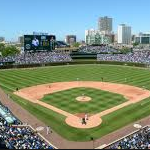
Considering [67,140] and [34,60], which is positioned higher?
[34,60]

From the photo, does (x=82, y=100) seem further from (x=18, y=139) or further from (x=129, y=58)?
(x=129, y=58)

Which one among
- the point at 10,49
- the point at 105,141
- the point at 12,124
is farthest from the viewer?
the point at 10,49

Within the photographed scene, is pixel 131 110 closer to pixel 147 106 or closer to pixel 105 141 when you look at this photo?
pixel 147 106

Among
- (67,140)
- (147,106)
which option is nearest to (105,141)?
(67,140)

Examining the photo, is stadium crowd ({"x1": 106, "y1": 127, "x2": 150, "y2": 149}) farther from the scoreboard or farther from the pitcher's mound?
the scoreboard

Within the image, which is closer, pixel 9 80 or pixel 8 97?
pixel 8 97

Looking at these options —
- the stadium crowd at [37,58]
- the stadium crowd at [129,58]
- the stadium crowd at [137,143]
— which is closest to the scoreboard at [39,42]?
the stadium crowd at [37,58]

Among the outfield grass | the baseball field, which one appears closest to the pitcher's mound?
the baseball field

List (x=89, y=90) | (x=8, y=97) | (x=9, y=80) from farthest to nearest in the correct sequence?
(x=9, y=80) < (x=89, y=90) < (x=8, y=97)
